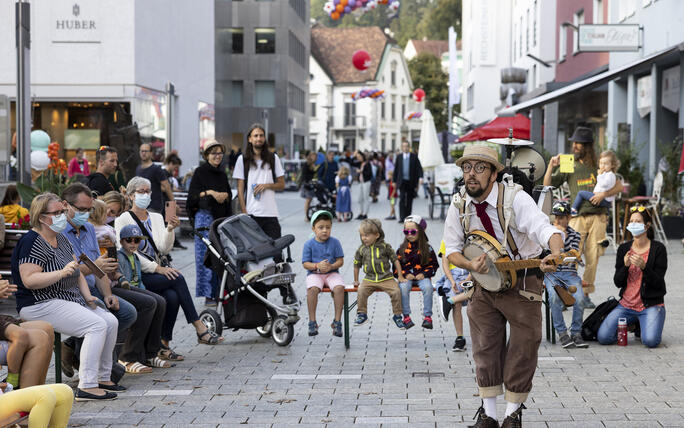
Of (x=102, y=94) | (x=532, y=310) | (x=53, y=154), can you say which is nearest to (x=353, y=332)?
(x=532, y=310)

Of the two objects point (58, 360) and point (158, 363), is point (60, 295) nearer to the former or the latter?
point (58, 360)

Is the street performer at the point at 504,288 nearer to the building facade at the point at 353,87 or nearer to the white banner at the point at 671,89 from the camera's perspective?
the white banner at the point at 671,89

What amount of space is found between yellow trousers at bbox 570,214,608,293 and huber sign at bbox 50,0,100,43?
62.7ft

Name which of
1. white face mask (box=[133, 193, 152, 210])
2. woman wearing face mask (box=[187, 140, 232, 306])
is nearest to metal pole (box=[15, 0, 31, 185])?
woman wearing face mask (box=[187, 140, 232, 306])

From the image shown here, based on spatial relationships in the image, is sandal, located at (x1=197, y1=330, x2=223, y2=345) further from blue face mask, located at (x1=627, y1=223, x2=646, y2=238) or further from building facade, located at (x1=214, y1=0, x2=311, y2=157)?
building facade, located at (x1=214, y1=0, x2=311, y2=157)

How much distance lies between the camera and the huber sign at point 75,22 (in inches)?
1098

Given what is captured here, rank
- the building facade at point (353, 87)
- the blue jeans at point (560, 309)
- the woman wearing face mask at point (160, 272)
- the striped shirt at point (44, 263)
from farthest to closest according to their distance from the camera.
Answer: the building facade at point (353, 87)
the blue jeans at point (560, 309)
the woman wearing face mask at point (160, 272)
the striped shirt at point (44, 263)

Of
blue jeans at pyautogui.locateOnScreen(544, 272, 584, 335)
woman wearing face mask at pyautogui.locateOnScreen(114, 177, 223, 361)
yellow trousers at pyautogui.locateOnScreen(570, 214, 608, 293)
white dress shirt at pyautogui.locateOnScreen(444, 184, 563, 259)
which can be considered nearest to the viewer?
white dress shirt at pyautogui.locateOnScreen(444, 184, 563, 259)

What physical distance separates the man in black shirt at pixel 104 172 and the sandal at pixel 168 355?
3.67m

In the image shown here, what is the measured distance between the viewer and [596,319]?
31.6ft

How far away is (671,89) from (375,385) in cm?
1519

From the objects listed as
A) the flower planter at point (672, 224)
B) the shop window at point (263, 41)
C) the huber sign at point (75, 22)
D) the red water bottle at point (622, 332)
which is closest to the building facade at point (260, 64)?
the shop window at point (263, 41)

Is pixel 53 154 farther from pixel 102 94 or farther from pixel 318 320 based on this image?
pixel 102 94

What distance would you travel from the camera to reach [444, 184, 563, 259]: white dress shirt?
602 centimetres
